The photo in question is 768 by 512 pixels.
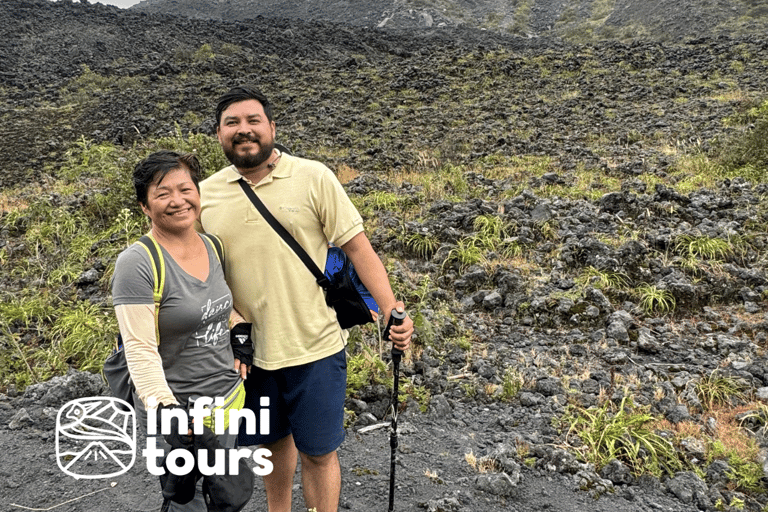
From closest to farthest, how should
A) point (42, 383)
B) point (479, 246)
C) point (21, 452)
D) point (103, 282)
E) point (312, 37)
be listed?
1. point (21, 452)
2. point (42, 383)
3. point (103, 282)
4. point (479, 246)
5. point (312, 37)

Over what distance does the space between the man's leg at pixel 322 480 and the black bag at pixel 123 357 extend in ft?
2.53

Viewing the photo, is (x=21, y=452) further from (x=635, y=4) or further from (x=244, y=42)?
(x=635, y=4)

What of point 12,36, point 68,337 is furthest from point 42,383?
point 12,36

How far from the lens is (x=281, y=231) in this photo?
1.99 metres

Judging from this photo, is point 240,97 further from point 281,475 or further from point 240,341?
point 281,475

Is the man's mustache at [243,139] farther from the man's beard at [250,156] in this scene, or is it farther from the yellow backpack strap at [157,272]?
the yellow backpack strap at [157,272]

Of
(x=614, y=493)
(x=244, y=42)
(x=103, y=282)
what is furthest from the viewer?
(x=244, y=42)

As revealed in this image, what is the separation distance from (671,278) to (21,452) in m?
5.04

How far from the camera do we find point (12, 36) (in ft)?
69.8

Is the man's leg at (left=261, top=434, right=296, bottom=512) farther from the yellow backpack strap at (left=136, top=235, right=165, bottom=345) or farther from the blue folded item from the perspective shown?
the yellow backpack strap at (left=136, top=235, right=165, bottom=345)

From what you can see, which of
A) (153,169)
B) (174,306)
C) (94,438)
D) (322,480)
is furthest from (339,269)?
(94,438)

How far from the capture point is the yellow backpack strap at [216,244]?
76.5 inches

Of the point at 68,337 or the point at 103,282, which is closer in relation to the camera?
the point at 68,337

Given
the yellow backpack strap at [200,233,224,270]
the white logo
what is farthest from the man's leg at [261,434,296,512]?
the white logo
